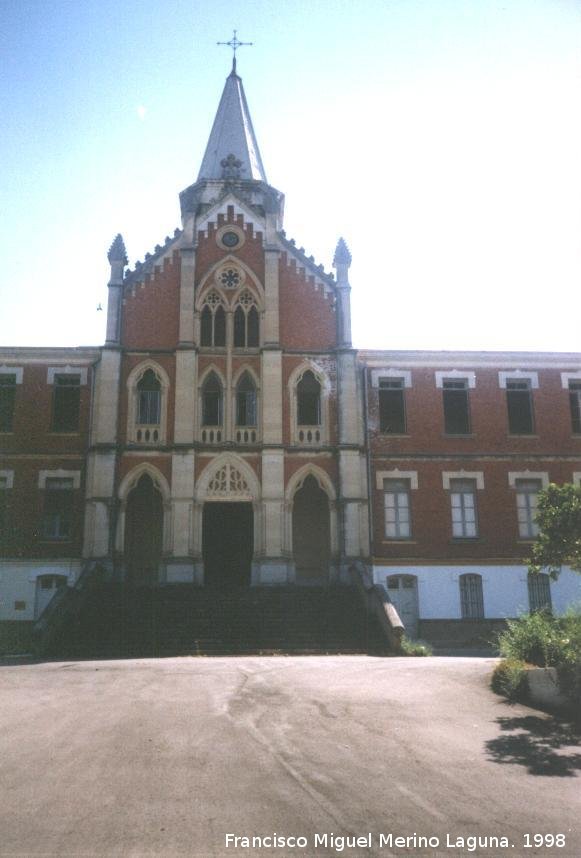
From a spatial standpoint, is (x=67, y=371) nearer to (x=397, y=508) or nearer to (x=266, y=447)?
(x=266, y=447)

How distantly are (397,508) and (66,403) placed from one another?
13007 mm

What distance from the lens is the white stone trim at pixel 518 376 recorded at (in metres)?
28.0

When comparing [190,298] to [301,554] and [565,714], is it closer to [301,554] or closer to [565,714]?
[301,554]

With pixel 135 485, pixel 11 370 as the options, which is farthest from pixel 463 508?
pixel 11 370

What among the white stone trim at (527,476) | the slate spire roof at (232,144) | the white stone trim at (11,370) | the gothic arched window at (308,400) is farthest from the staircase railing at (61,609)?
the slate spire roof at (232,144)

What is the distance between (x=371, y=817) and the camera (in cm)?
604

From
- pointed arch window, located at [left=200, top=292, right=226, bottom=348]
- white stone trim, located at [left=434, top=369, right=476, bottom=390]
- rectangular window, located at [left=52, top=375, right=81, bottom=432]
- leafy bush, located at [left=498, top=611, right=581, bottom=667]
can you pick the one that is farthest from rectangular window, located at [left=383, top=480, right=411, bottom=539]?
leafy bush, located at [left=498, top=611, right=581, bottom=667]

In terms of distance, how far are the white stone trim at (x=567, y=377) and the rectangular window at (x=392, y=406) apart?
6.43 m

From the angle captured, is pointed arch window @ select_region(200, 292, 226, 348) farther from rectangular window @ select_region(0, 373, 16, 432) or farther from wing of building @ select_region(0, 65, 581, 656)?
rectangular window @ select_region(0, 373, 16, 432)

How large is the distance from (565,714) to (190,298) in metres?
20.4

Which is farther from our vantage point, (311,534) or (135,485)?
(311,534)

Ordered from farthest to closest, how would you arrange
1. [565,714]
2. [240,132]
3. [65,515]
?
[240,132] < [65,515] < [565,714]

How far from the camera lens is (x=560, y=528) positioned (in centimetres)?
1162

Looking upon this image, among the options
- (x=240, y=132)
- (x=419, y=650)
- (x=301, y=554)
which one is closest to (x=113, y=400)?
(x=301, y=554)
